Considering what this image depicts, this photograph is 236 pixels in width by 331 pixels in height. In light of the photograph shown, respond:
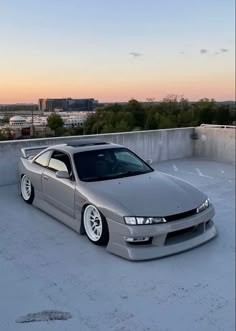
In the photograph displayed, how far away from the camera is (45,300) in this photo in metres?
2.95

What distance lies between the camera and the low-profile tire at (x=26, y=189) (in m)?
5.64

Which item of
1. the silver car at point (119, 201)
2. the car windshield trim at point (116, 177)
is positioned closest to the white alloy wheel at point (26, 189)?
the silver car at point (119, 201)

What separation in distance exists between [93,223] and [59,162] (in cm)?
122

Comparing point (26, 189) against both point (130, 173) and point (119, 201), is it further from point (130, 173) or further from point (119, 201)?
point (119, 201)

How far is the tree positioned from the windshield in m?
5.40

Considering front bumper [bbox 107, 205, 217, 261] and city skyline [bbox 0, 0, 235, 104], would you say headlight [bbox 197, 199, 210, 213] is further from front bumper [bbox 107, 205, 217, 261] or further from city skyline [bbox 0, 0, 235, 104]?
city skyline [bbox 0, 0, 235, 104]

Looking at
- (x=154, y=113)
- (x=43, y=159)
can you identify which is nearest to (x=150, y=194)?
(x=43, y=159)

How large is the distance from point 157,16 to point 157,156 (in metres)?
5.18

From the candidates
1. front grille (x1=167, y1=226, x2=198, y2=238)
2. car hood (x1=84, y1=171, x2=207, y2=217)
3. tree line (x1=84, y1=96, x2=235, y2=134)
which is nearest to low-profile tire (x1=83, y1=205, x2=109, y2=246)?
car hood (x1=84, y1=171, x2=207, y2=217)

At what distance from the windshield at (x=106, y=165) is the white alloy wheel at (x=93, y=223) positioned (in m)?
0.45

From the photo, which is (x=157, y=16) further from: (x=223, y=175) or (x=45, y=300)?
(x=45, y=300)

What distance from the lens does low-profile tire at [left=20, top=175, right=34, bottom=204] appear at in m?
5.64

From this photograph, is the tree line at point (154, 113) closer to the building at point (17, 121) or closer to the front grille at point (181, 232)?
the building at point (17, 121)

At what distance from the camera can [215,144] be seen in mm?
10797
